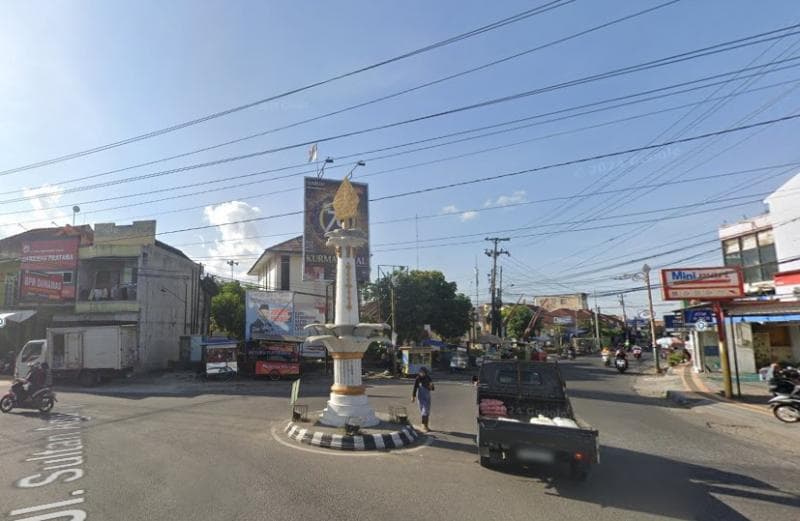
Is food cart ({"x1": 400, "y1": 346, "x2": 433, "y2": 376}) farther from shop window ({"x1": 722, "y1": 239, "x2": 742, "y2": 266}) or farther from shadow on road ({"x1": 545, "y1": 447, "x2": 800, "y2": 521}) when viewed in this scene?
shadow on road ({"x1": 545, "y1": 447, "x2": 800, "y2": 521})

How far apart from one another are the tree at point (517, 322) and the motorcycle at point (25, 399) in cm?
5658

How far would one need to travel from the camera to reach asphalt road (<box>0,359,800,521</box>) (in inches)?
236

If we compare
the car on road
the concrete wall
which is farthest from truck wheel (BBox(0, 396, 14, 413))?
the concrete wall

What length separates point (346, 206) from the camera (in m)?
13.5

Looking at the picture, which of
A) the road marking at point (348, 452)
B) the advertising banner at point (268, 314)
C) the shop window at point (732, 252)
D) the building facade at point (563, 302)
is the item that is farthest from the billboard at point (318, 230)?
the building facade at point (563, 302)

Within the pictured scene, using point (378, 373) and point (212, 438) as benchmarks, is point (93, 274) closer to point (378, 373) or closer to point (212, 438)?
point (378, 373)

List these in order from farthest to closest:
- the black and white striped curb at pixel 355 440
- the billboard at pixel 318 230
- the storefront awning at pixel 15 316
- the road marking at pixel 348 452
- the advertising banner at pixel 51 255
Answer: the billboard at pixel 318 230, the advertising banner at pixel 51 255, the storefront awning at pixel 15 316, the black and white striped curb at pixel 355 440, the road marking at pixel 348 452

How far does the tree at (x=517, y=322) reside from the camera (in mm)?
64875

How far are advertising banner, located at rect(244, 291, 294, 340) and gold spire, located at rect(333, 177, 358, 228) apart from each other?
62.2 feet

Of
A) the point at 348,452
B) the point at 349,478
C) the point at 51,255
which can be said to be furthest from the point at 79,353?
the point at 349,478

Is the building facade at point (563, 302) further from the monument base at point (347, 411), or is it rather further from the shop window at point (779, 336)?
the monument base at point (347, 411)

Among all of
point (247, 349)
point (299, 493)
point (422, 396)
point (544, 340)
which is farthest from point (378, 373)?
point (544, 340)

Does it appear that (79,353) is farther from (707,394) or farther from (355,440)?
(707,394)

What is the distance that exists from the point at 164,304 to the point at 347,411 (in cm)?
2474
